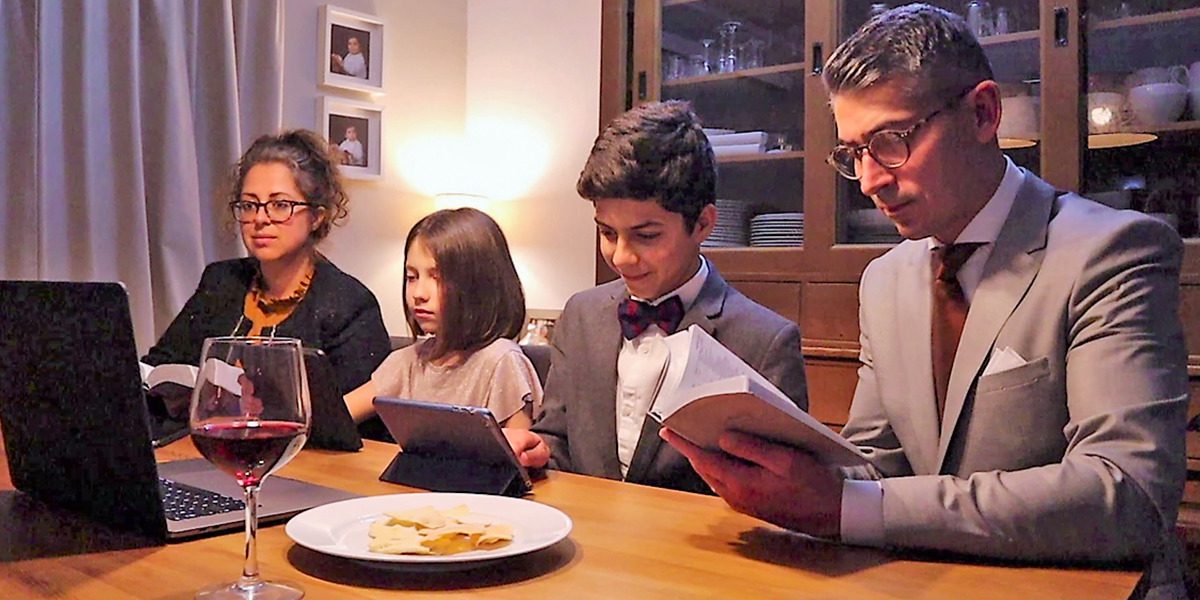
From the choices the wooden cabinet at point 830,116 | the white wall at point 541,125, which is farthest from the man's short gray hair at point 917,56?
the white wall at point 541,125

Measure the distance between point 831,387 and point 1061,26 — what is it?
3.31 ft

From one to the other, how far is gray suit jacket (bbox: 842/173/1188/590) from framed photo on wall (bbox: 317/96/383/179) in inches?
98.3

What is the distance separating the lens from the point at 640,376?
61.0 inches

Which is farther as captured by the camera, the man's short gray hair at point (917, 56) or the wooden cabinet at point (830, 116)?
the wooden cabinet at point (830, 116)

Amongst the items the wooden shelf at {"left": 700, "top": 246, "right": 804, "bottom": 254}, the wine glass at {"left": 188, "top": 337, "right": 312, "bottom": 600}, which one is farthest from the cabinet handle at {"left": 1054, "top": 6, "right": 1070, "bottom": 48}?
the wine glass at {"left": 188, "top": 337, "right": 312, "bottom": 600}

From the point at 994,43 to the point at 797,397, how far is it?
4.36 feet

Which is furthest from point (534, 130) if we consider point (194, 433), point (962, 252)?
point (194, 433)

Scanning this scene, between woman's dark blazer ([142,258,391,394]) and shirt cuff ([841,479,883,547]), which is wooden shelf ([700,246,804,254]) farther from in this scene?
shirt cuff ([841,479,883,547])

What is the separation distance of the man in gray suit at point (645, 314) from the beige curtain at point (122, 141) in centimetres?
163

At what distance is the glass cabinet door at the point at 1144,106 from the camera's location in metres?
2.13

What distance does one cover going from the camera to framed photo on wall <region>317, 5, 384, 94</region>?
3352mm

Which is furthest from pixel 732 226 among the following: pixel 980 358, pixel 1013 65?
pixel 980 358

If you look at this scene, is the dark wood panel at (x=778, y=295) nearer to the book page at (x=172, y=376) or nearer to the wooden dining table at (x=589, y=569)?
the book page at (x=172, y=376)

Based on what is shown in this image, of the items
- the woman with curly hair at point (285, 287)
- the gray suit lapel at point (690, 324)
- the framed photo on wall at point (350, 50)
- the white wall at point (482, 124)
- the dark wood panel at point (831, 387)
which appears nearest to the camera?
the gray suit lapel at point (690, 324)
